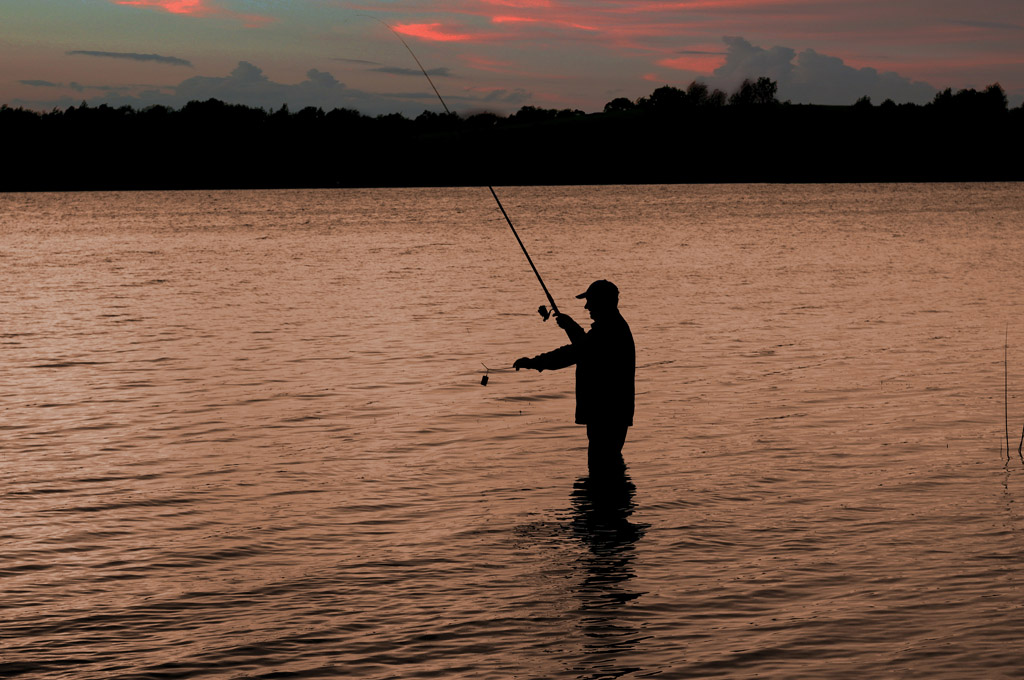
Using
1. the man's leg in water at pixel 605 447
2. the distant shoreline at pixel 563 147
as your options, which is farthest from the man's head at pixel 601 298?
the distant shoreline at pixel 563 147

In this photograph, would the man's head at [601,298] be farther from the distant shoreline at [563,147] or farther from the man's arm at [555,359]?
the distant shoreline at [563,147]

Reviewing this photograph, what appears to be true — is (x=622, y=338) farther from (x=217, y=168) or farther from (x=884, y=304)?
(x=217, y=168)

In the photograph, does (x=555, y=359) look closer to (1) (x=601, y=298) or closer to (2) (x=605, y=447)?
(1) (x=601, y=298)

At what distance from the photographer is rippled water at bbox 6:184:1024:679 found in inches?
270

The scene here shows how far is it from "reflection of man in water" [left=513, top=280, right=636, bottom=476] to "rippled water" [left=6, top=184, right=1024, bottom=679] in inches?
29.6

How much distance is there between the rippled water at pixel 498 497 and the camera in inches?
270

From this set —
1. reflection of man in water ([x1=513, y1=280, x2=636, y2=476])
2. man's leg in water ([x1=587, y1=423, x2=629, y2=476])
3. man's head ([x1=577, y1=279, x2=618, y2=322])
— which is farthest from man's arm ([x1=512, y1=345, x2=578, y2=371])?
man's leg in water ([x1=587, y1=423, x2=629, y2=476])

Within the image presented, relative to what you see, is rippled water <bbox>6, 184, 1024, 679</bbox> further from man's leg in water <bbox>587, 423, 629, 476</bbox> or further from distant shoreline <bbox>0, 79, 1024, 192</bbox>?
distant shoreline <bbox>0, 79, 1024, 192</bbox>

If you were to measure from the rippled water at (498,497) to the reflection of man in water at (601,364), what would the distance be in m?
0.75

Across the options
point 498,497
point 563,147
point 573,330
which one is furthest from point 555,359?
point 563,147

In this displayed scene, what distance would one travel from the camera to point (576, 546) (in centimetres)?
871

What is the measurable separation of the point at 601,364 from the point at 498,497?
68.1 inches

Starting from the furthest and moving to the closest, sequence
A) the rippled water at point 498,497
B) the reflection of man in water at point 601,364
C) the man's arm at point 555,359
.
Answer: the reflection of man in water at point 601,364 < the man's arm at point 555,359 < the rippled water at point 498,497

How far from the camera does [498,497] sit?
10.2m
